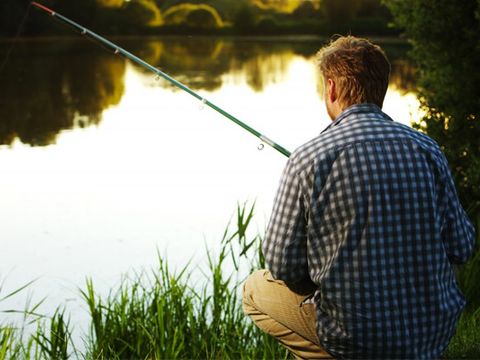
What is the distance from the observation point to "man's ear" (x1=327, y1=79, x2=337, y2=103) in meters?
2.20

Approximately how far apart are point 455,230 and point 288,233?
0.46m

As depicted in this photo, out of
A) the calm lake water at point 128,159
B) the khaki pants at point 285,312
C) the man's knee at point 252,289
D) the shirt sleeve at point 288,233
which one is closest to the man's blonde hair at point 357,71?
the shirt sleeve at point 288,233

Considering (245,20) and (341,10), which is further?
(245,20)

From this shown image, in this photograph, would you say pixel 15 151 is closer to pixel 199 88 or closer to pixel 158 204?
pixel 158 204

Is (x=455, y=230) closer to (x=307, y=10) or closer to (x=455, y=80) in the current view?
(x=455, y=80)

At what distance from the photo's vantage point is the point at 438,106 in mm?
5332

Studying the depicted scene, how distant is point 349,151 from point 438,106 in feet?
11.4

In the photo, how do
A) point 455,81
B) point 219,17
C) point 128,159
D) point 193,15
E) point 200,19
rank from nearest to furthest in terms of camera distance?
point 455,81 → point 128,159 → point 193,15 → point 200,19 → point 219,17

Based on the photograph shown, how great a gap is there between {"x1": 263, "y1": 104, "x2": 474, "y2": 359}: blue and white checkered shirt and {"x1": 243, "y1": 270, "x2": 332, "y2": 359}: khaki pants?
184 mm

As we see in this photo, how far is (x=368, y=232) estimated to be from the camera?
2029 mm

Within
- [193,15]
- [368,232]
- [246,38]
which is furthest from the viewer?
[246,38]

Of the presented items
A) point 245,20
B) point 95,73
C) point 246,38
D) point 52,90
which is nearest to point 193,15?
point 245,20

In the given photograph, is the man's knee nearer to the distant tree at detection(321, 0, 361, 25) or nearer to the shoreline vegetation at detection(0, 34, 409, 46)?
the shoreline vegetation at detection(0, 34, 409, 46)

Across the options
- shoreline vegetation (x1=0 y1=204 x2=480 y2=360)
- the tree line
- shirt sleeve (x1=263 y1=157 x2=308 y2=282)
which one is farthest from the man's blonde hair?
the tree line
